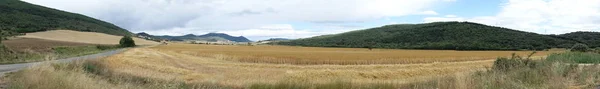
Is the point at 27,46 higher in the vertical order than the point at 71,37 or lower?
lower

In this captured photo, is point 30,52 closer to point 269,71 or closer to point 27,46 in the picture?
point 27,46

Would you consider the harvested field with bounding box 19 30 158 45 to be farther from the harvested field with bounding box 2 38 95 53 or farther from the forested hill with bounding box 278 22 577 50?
the forested hill with bounding box 278 22 577 50

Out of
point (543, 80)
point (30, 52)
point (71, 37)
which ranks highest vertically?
point (71, 37)

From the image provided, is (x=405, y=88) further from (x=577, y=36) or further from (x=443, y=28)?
(x=443, y=28)

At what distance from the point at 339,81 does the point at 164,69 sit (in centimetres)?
2090

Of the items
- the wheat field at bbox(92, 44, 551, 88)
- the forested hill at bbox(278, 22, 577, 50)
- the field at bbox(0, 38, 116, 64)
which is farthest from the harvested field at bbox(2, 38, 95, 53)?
the forested hill at bbox(278, 22, 577, 50)

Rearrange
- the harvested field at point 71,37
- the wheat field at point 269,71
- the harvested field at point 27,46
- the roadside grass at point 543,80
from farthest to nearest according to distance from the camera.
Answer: the harvested field at point 71,37 → the harvested field at point 27,46 → the wheat field at point 269,71 → the roadside grass at point 543,80

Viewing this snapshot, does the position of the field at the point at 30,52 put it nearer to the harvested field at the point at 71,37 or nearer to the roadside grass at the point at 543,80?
the roadside grass at the point at 543,80

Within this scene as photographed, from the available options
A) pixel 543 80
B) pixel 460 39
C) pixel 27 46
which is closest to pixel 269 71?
pixel 543 80

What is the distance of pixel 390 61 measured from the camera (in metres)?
51.7

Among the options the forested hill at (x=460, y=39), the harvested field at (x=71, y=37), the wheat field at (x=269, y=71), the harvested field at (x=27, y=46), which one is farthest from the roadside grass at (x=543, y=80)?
the forested hill at (x=460, y=39)

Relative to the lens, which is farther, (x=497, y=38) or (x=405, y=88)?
(x=497, y=38)

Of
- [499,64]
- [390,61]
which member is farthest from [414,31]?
[499,64]

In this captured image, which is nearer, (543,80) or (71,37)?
(543,80)
